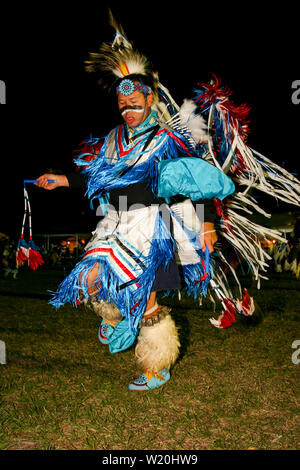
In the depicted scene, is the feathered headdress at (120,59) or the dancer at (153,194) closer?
the dancer at (153,194)

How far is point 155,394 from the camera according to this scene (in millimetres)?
2348

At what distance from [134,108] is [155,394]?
5.75 ft

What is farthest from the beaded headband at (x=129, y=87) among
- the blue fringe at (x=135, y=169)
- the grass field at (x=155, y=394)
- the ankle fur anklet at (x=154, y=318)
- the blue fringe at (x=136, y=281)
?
the grass field at (x=155, y=394)

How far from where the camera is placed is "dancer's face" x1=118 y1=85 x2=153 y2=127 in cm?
267

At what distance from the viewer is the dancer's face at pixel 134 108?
2.67 metres

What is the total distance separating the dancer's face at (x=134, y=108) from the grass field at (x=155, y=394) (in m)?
1.66

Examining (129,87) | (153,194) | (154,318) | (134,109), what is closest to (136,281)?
(154,318)

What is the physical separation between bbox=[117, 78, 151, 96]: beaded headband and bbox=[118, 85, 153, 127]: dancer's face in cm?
2

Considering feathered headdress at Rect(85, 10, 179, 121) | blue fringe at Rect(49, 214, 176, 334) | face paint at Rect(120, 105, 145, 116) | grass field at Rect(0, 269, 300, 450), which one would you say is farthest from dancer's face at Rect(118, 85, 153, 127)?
grass field at Rect(0, 269, 300, 450)

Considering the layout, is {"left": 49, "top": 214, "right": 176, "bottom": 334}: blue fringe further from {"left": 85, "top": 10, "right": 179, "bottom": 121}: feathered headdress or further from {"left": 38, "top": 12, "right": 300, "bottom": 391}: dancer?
{"left": 85, "top": 10, "right": 179, "bottom": 121}: feathered headdress

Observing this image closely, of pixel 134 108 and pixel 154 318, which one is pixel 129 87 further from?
pixel 154 318

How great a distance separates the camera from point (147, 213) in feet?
8.39

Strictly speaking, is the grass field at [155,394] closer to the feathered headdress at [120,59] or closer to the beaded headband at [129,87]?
the beaded headband at [129,87]
